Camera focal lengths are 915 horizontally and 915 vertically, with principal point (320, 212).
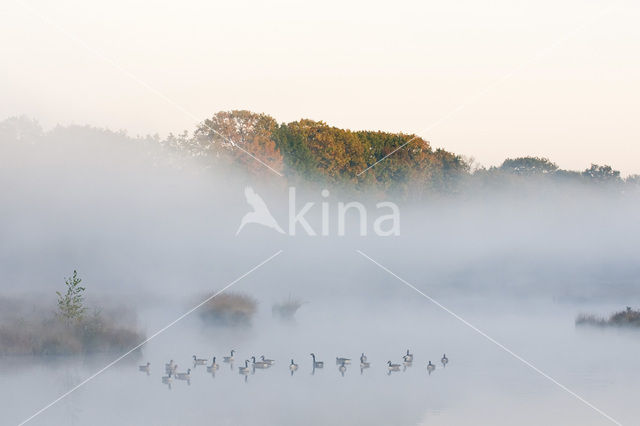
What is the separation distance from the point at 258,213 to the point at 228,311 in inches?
1549

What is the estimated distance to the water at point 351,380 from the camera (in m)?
35.2

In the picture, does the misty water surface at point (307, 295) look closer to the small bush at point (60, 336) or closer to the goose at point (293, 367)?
the goose at point (293, 367)

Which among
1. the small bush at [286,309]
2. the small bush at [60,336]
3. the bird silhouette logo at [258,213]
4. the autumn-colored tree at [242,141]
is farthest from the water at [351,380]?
the autumn-colored tree at [242,141]

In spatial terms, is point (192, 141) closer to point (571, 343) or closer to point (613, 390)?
point (571, 343)

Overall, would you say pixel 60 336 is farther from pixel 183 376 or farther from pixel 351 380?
pixel 351 380

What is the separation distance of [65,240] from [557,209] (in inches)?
4155

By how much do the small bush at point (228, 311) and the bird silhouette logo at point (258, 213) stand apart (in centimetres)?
3517

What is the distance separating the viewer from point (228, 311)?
63.2m

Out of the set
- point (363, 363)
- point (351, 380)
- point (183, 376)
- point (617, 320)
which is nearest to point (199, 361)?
point (183, 376)

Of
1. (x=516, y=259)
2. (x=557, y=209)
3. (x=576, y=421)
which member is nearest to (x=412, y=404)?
(x=576, y=421)

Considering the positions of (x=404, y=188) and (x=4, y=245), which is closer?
(x=4, y=245)

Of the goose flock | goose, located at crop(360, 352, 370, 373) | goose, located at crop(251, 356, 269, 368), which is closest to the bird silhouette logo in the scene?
the goose flock

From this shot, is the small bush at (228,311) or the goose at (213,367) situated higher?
the small bush at (228,311)

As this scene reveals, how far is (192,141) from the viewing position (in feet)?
364
